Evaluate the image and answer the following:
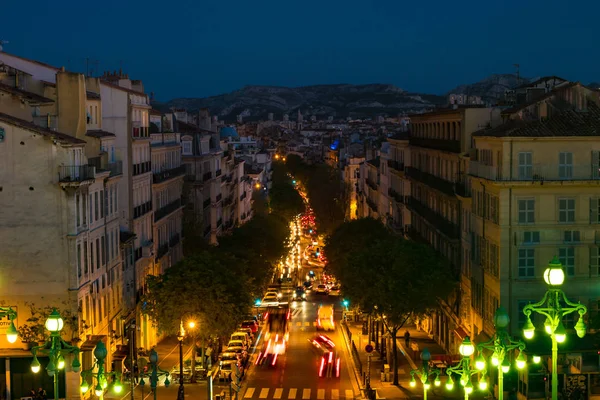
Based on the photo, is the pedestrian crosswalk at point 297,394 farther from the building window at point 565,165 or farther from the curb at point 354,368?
Result: the building window at point 565,165

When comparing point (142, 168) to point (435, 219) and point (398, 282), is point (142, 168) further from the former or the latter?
point (435, 219)

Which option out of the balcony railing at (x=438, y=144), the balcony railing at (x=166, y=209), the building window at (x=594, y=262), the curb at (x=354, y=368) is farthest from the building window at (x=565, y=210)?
the balcony railing at (x=166, y=209)

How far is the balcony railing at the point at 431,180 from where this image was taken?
7025cm

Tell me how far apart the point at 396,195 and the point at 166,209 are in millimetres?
24019

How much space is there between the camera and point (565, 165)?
54469 mm

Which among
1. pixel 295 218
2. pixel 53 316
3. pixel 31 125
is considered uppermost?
pixel 31 125

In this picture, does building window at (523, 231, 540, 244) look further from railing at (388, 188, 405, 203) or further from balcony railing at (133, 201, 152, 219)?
railing at (388, 188, 405, 203)

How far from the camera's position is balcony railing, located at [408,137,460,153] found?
69.2 m

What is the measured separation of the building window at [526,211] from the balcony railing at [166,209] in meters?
31.5

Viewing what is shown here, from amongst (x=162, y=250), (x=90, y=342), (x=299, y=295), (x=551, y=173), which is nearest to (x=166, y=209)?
(x=162, y=250)

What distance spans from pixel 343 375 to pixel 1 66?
25.4 metres

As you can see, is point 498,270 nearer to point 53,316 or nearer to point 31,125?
point 31,125

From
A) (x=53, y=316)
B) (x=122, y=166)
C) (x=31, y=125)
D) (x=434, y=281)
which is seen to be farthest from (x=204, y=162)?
(x=53, y=316)

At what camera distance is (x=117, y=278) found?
65.2 m
